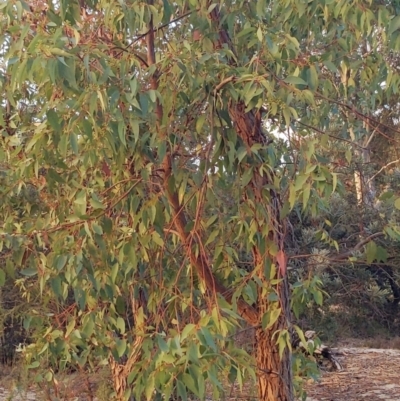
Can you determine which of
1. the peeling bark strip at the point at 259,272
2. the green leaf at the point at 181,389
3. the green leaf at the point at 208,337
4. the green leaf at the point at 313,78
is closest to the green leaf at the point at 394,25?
the green leaf at the point at 313,78

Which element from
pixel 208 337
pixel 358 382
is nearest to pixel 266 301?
pixel 208 337

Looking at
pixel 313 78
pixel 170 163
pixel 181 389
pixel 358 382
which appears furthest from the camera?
pixel 358 382

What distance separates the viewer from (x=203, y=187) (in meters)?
2.41

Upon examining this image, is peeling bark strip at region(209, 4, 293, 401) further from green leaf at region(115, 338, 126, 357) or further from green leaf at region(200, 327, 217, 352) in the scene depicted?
green leaf at region(200, 327, 217, 352)

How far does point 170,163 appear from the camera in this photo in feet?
8.16

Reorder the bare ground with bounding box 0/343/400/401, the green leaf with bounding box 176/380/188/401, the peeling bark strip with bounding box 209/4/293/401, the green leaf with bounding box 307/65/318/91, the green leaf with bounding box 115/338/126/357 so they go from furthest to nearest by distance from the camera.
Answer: the bare ground with bounding box 0/343/400/401, the peeling bark strip with bounding box 209/4/293/401, the green leaf with bounding box 307/65/318/91, the green leaf with bounding box 115/338/126/357, the green leaf with bounding box 176/380/188/401

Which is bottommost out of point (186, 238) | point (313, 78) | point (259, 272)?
point (259, 272)

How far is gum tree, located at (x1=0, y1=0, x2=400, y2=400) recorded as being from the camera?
6.81ft

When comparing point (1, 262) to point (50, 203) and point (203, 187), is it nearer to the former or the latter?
point (50, 203)

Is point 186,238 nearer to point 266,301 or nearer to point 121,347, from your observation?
point 266,301

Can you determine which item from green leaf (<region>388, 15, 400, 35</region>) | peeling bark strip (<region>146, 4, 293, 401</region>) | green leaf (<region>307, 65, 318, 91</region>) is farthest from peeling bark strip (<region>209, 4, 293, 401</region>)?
green leaf (<region>388, 15, 400, 35</region>)

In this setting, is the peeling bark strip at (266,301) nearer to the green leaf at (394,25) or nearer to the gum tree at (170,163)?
the gum tree at (170,163)

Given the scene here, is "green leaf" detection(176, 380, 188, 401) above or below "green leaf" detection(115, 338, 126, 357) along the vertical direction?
below

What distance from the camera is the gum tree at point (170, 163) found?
2076 mm
